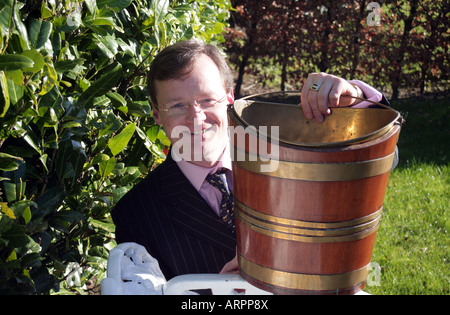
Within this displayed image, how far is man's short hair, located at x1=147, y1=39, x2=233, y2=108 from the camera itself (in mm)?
2368

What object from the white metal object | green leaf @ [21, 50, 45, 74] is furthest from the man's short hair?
the white metal object

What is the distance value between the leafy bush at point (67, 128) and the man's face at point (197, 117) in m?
0.22

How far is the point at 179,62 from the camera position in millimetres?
2365

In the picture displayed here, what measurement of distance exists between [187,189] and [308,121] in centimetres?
64

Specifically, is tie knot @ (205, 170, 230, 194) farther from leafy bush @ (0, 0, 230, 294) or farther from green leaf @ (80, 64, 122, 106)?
green leaf @ (80, 64, 122, 106)

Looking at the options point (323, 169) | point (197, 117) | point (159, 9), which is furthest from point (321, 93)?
point (159, 9)

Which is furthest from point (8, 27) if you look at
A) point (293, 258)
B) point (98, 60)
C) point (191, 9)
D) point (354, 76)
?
point (354, 76)

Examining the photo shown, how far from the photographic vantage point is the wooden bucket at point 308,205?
1557mm

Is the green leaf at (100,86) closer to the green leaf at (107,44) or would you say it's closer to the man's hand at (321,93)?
the green leaf at (107,44)

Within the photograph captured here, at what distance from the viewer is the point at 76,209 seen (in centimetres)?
239

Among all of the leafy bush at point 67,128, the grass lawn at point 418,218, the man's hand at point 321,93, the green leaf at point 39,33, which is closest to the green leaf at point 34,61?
the leafy bush at point 67,128

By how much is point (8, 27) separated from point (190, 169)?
3.17 feet

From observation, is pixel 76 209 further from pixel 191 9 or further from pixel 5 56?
pixel 191 9

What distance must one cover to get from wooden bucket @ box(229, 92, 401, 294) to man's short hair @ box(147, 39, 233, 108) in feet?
2.13
